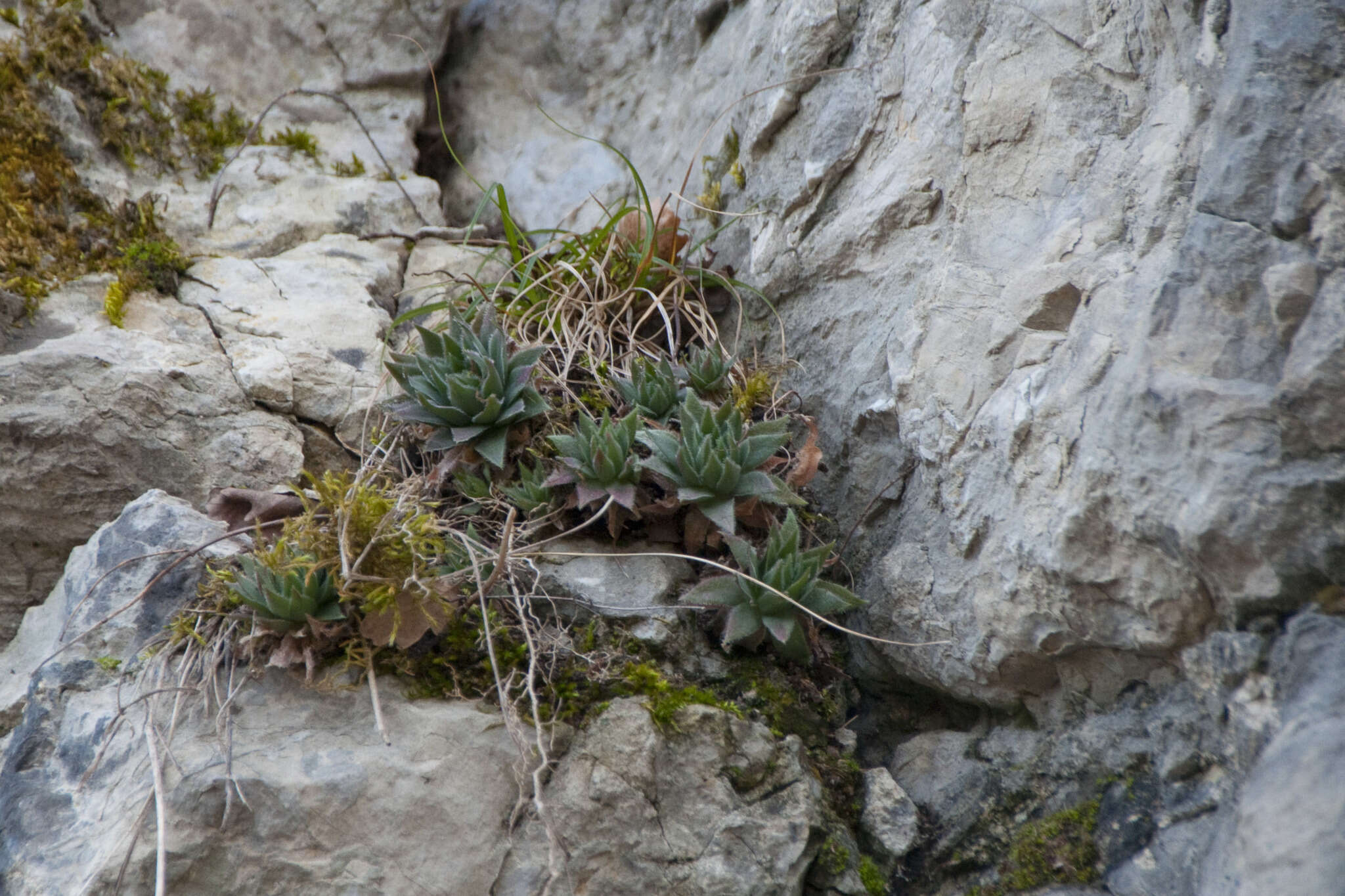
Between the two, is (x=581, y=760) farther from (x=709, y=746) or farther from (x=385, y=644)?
(x=385, y=644)

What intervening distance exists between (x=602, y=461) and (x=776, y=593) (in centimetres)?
55

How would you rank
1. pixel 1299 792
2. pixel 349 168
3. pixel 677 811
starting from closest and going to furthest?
pixel 1299 792, pixel 677 811, pixel 349 168

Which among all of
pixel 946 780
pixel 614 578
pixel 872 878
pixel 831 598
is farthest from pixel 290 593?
pixel 946 780

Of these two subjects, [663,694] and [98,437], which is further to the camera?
[98,437]

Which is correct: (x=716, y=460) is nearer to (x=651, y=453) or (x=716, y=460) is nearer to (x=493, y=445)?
(x=651, y=453)

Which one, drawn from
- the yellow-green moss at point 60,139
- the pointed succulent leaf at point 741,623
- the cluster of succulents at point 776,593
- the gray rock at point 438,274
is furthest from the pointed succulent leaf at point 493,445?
the yellow-green moss at point 60,139

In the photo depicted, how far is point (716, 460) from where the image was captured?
205 centimetres

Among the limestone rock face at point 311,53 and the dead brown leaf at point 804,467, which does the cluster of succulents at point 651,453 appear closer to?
the dead brown leaf at point 804,467

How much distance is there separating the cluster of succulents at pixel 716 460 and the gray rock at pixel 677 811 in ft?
1.69

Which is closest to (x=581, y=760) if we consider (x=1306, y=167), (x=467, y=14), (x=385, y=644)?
(x=385, y=644)

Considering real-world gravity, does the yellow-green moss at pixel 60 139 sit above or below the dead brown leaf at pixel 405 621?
above

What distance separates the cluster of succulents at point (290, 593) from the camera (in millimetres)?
1830

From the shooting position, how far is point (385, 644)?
6.28ft

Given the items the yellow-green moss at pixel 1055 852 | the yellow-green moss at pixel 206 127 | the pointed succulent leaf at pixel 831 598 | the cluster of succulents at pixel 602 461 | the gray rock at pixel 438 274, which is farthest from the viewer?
the yellow-green moss at pixel 206 127
